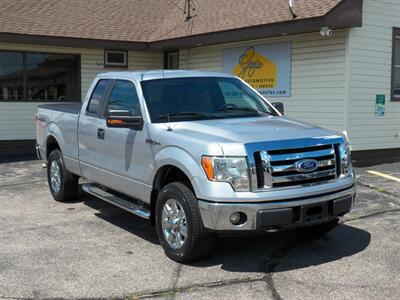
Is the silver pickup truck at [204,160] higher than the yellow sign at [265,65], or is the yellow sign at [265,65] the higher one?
the yellow sign at [265,65]

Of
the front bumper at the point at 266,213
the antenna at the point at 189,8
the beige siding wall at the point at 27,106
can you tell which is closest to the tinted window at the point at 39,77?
the beige siding wall at the point at 27,106

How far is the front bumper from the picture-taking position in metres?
4.70

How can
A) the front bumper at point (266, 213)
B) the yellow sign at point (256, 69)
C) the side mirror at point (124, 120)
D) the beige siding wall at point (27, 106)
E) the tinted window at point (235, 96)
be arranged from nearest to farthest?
the front bumper at point (266, 213)
the side mirror at point (124, 120)
the tinted window at point (235, 96)
the yellow sign at point (256, 69)
the beige siding wall at point (27, 106)

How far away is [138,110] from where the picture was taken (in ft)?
19.7

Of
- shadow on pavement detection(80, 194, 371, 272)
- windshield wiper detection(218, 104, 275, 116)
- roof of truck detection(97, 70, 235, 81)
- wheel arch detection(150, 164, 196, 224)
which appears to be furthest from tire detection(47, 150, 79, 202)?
windshield wiper detection(218, 104, 275, 116)

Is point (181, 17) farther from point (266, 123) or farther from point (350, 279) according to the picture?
point (350, 279)

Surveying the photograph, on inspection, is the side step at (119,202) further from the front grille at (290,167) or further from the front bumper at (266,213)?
the front grille at (290,167)

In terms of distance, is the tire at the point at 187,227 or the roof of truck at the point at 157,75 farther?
the roof of truck at the point at 157,75

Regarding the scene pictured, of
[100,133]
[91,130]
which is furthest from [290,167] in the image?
[91,130]

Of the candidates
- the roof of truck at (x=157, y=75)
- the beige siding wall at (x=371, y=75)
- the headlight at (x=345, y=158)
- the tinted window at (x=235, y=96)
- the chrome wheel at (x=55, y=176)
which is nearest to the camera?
the headlight at (x=345, y=158)

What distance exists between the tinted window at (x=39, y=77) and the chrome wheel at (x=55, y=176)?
22.3 feet

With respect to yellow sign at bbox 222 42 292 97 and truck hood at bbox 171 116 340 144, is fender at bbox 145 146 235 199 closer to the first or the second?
truck hood at bbox 171 116 340 144

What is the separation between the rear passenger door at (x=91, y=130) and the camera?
267 inches

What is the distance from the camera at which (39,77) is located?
1469cm
